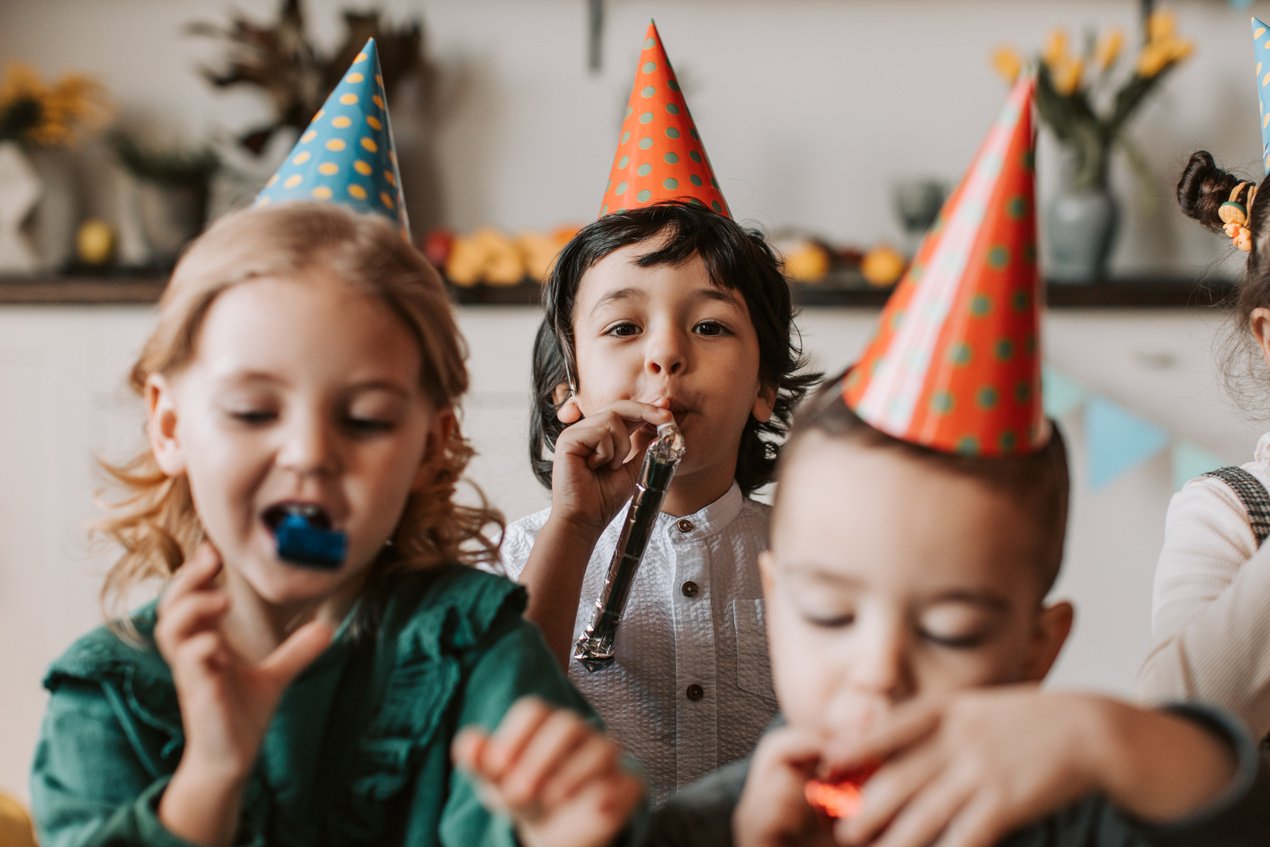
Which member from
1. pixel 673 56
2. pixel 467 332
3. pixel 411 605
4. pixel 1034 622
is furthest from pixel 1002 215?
pixel 673 56

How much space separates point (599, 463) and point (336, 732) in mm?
397

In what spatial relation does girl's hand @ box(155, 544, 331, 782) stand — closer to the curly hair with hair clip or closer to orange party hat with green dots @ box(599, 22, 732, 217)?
the curly hair with hair clip

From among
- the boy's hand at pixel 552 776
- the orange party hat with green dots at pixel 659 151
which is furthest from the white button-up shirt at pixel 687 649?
the boy's hand at pixel 552 776

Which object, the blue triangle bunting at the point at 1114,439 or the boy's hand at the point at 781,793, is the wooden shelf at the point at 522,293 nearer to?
the blue triangle bunting at the point at 1114,439

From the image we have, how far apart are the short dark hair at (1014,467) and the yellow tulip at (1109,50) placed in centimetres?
236

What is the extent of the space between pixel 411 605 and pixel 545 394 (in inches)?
22.2

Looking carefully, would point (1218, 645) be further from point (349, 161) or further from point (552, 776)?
point (349, 161)

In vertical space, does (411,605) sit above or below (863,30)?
below

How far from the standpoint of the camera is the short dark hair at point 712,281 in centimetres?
116

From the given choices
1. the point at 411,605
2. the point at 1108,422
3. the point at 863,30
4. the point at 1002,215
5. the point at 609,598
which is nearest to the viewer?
the point at 1002,215

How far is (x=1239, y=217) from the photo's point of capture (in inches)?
43.0

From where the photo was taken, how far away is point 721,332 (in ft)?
3.76

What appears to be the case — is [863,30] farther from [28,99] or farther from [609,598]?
[609,598]

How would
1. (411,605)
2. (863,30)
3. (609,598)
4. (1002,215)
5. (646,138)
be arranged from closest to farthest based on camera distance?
(1002,215), (411,605), (609,598), (646,138), (863,30)
